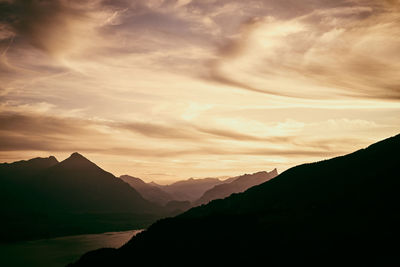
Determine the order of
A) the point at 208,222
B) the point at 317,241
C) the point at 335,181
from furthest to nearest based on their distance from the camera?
the point at 335,181, the point at 208,222, the point at 317,241

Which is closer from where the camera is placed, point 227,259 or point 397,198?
point 227,259

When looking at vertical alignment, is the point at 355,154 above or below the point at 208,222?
above

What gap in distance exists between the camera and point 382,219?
4262 inches

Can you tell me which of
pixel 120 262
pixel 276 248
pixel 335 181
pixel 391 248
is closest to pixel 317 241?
pixel 276 248

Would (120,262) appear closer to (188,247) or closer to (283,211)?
(188,247)

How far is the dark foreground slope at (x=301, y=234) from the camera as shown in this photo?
9338cm

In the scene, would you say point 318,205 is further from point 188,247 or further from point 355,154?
point 355,154

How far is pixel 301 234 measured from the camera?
10794 cm

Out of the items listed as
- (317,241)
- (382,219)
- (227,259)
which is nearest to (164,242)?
(227,259)

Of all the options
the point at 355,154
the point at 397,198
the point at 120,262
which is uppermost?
the point at 355,154

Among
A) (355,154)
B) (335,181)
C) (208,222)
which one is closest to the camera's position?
(208,222)

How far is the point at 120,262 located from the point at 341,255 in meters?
69.5

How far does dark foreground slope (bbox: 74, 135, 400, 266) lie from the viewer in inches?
3676

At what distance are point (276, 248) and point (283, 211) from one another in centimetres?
3708
